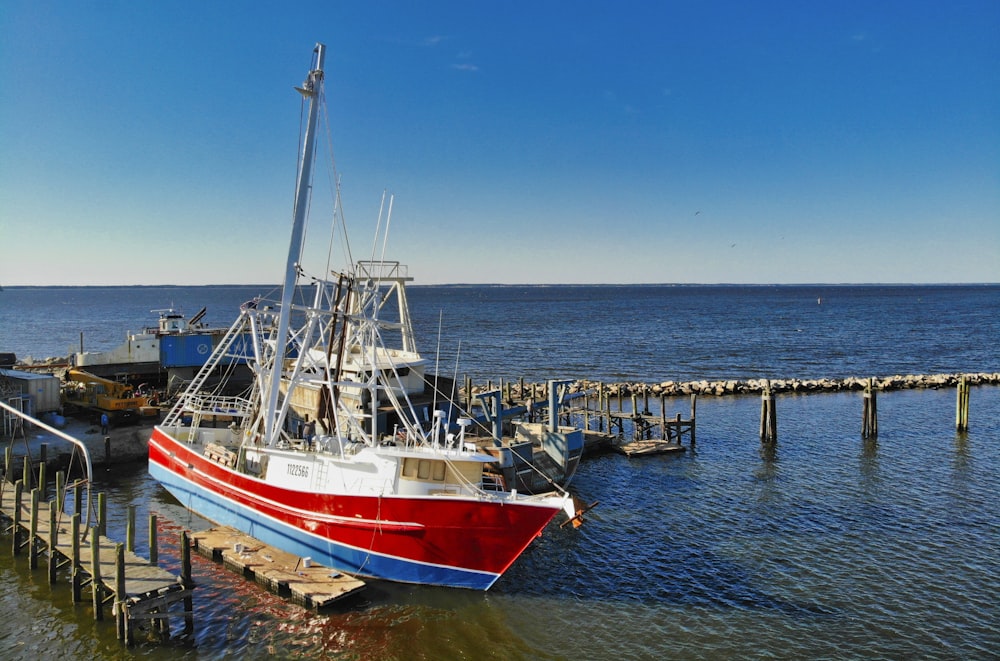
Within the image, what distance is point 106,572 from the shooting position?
719 inches

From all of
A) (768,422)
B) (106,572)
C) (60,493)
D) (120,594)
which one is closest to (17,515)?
(60,493)

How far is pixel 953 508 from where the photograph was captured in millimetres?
26906

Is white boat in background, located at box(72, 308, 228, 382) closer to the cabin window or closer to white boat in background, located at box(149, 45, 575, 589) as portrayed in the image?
white boat in background, located at box(149, 45, 575, 589)

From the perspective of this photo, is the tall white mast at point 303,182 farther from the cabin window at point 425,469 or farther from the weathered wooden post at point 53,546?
the weathered wooden post at point 53,546

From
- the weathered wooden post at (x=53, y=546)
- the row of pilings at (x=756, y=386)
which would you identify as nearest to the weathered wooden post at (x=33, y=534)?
the weathered wooden post at (x=53, y=546)

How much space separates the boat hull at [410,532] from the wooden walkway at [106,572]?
425 cm

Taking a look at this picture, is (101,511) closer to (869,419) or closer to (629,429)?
(629,429)

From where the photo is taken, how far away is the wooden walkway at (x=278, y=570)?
61.8 ft

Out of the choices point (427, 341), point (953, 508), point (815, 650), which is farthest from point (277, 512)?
point (427, 341)

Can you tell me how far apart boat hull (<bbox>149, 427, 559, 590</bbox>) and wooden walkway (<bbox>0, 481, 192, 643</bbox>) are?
4250 millimetres

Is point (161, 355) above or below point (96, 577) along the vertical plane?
above

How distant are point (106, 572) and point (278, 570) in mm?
4516

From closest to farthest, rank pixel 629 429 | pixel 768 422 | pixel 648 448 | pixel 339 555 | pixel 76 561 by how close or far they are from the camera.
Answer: pixel 76 561
pixel 339 555
pixel 648 448
pixel 768 422
pixel 629 429

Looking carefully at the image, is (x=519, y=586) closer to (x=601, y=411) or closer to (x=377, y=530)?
(x=377, y=530)
